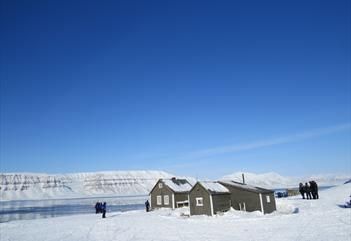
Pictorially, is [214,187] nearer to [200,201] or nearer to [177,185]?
[200,201]

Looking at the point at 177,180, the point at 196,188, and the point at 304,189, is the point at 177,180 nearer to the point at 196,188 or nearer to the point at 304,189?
the point at 196,188

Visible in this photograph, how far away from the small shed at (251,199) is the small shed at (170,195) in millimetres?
12318

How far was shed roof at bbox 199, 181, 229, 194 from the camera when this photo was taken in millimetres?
39312

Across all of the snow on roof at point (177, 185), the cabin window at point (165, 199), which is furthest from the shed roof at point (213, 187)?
the cabin window at point (165, 199)

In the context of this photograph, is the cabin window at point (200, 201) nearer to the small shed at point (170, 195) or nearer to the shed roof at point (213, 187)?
the shed roof at point (213, 187)

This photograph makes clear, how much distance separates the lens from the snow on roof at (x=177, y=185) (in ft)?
173

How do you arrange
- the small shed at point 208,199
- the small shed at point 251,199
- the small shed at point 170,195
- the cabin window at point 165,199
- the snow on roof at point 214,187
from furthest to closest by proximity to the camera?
the cabin window at point 165,199 < the small shed at point 170,195 < the snow on roof at point 214,187 < the small shed at point 208,199 < the small shed at point 251,199

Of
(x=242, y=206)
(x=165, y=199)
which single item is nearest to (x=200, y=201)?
(x=242, y=206)

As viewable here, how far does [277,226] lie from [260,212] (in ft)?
40.9

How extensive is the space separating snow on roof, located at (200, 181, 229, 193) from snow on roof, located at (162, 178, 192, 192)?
11760 mm

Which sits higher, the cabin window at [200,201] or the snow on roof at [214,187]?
the snow on roof at [214,187]

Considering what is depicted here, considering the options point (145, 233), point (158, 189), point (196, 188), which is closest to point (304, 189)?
point (196, 188)

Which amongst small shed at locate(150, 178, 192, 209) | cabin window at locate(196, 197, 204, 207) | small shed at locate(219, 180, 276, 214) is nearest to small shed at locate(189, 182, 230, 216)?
cabin window at locate(196, 197, 204, 207)

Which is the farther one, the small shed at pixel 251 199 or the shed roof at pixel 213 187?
the shed roof at pixel 213 187
